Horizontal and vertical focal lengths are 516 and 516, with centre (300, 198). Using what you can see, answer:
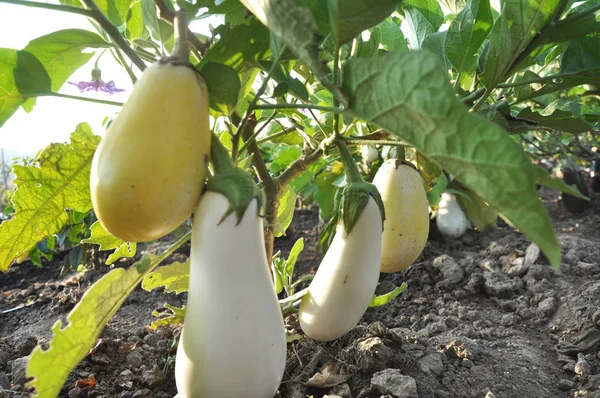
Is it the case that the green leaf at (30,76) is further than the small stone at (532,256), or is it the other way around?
the small stone at (532,256)

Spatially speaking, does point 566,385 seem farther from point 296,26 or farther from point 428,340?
point 296,26

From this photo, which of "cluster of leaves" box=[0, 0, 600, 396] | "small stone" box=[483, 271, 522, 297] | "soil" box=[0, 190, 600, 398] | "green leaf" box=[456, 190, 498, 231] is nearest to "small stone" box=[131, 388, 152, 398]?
"soil" box=[0, 190, 600, 398]

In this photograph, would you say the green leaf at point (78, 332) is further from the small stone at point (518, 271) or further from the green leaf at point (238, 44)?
the small stone at point (518, 271)

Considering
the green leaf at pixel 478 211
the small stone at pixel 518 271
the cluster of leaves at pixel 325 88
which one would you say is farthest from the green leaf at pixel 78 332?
the green leaf at pixel 478 211

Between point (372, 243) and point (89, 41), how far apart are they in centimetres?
40

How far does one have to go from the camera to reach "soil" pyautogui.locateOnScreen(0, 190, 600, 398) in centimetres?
79

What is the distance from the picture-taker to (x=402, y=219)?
0.74 m

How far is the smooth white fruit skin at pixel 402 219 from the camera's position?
0.74 metres

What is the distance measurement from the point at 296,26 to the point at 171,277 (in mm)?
483

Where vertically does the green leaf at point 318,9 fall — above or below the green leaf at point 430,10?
below

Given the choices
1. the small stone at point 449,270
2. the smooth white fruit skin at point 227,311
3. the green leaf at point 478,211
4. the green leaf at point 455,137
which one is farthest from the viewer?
the green leaf at point 478,211

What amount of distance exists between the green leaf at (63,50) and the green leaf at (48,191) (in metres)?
0.07

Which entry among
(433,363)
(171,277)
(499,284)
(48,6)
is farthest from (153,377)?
(499,284)

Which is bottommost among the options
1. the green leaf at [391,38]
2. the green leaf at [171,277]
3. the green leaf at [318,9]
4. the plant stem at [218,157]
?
the green leaf at [171,277]
